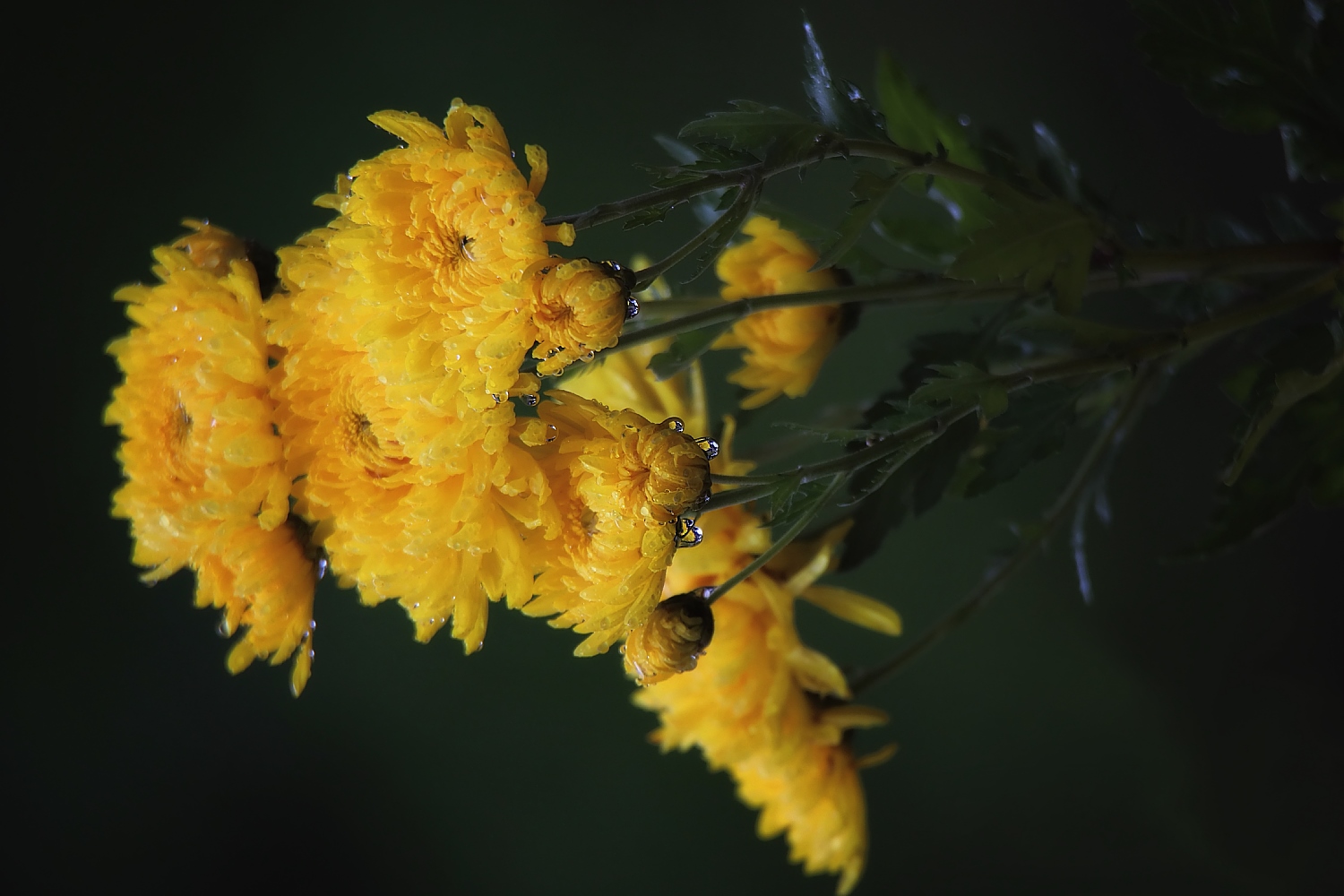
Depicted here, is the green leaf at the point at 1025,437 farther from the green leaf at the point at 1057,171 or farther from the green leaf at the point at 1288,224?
the green leaf at the point at 1288,224

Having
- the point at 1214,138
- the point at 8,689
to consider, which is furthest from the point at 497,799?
the point at 1214,138

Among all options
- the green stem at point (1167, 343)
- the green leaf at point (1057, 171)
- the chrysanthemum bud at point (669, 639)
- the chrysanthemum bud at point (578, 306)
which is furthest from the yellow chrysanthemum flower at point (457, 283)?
the green leaf at point (1057, 171)

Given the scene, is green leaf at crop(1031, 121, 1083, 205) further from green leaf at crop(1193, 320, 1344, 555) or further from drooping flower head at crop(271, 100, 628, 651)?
drooping flower head at crop(271, 100, 628, 651)

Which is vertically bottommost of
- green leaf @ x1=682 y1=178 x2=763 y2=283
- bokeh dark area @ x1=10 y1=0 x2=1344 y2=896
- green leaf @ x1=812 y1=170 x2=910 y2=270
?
bokeh dark area @ x1=10 y1=0 x2=1344 y2=896

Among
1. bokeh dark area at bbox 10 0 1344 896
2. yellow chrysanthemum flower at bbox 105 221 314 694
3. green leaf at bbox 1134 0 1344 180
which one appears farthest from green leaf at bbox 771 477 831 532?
bokeh dark area at bbox 10 0 1344 896

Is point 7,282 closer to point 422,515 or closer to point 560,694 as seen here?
point 560,694

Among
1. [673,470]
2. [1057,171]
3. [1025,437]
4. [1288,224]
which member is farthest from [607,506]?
[1288,224]
